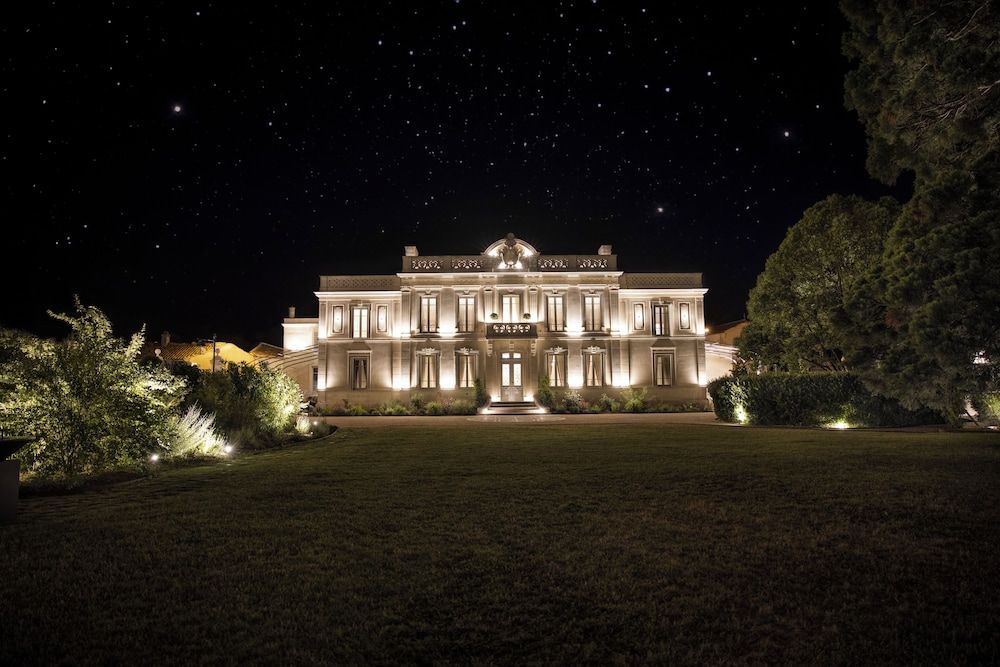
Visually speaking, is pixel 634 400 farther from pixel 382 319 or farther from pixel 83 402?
pixel 83 402

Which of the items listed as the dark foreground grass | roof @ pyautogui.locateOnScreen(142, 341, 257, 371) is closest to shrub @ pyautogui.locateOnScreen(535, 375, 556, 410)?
the dark foreground grass

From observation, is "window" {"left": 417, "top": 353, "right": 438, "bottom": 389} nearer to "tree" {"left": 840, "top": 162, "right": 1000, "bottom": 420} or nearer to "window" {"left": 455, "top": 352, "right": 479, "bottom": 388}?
"window" {"left": 455, "top": 352, "right": 479, "bottom": 388}

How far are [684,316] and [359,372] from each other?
20242mm

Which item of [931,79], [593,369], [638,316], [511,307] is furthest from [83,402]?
[638,316]

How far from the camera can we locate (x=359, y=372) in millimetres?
34625

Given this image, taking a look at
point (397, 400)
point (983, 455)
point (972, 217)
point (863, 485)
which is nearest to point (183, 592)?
point (863, 485)

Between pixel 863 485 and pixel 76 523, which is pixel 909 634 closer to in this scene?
pixel 863 485

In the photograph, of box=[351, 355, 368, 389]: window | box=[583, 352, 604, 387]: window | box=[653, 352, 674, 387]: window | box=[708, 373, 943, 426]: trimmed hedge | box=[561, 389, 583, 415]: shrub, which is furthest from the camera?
box=[653, 352, 674, 387]: window

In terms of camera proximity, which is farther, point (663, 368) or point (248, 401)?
point (663, 368)

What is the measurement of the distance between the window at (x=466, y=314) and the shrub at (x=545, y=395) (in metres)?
5.63

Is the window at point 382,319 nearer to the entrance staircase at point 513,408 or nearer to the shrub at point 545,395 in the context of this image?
the entrance staircase at point 513,408

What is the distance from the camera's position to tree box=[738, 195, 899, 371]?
2330 cm

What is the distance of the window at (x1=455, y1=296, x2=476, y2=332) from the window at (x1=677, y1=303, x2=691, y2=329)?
12.7 m

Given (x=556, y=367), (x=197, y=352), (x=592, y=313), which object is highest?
(x=592, y=313)
